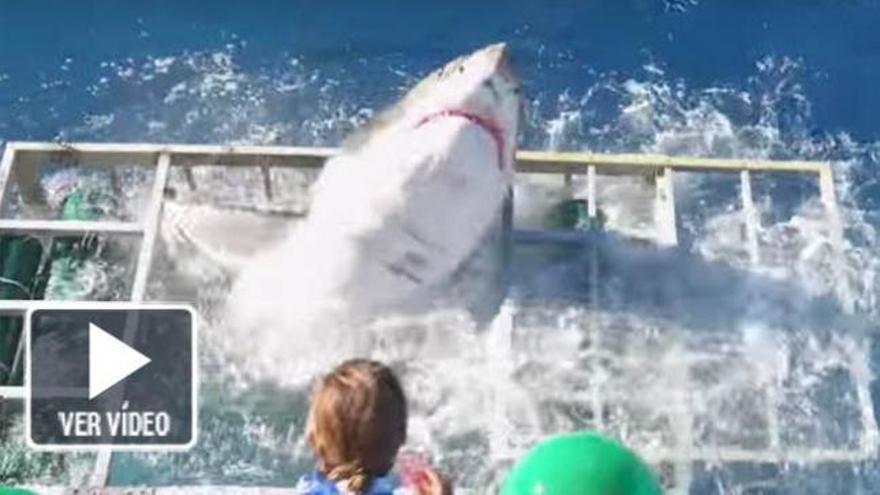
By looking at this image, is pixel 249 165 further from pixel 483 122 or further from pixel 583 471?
pixel 583 471

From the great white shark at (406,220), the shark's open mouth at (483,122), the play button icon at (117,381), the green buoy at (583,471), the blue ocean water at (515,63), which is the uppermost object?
the blue ocean water at (515,63)

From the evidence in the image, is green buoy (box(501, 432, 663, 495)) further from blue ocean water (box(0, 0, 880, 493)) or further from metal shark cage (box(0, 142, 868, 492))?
blue ocean water (box(0, 0, 880, 493))

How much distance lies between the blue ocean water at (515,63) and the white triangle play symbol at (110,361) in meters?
2.34

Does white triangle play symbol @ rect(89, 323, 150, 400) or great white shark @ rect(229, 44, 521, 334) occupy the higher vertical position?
great white shark @ rect(229, 44, 521, 334)

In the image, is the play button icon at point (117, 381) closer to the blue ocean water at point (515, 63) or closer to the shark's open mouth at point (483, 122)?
the shark's open mouth at point (483, 122)

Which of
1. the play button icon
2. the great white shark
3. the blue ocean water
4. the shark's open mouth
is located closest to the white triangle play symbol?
the play button icon

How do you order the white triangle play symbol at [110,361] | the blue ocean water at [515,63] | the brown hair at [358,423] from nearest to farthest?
1. the brown hair at [358,423]
2. the white triangle play symbol at [110,361]
3. the blue ocean water at [515,63]

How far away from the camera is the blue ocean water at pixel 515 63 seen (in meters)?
5.37

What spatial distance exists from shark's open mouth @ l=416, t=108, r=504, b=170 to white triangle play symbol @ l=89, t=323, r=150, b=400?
67.8 inches

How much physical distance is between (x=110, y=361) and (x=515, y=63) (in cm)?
282

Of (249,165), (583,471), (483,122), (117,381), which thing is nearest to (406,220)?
(483,122)

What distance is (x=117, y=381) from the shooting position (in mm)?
3016

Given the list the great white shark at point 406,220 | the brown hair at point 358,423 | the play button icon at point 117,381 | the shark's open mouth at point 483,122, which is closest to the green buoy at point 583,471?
the brown hair at point 358,423

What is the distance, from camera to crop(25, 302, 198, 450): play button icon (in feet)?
9.89
